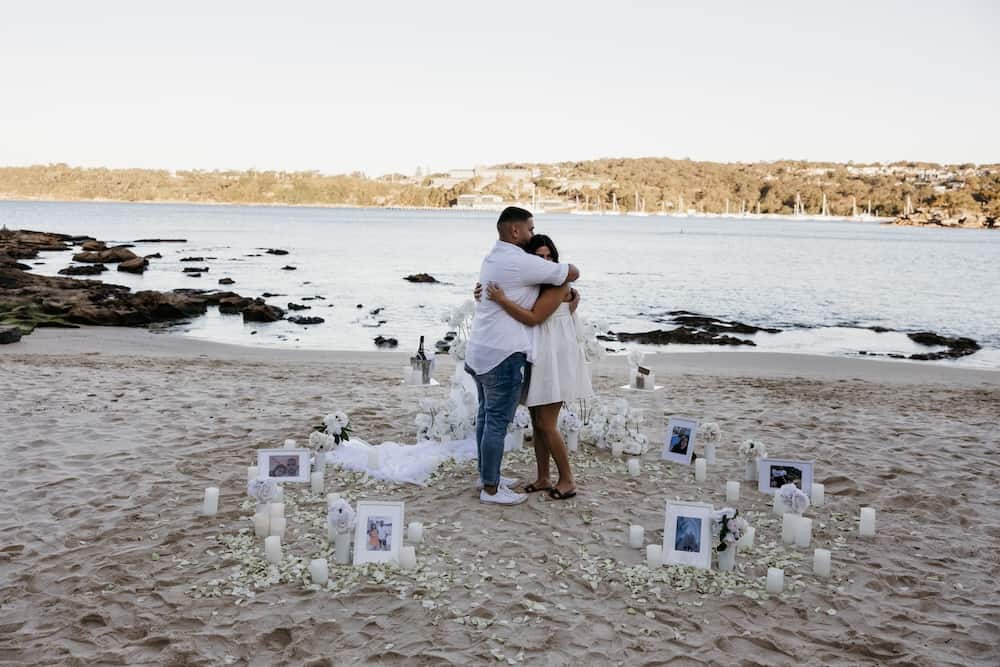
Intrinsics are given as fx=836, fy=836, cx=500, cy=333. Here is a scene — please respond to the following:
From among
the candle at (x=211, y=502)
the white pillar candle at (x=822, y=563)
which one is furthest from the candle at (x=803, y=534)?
the candle at (x=211, y=502)

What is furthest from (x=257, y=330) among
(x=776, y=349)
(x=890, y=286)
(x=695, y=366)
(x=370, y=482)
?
(x=890, y=286)

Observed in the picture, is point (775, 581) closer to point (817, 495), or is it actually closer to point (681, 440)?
point (817, 495)

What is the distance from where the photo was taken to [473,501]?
252 inches

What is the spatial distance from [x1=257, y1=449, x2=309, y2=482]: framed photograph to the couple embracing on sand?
5.10ft

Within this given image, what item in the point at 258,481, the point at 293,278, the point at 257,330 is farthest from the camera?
the point at 293,278

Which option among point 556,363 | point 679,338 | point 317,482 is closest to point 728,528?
point 556,363

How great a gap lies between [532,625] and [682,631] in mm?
795

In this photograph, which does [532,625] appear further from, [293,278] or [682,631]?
[293,278]

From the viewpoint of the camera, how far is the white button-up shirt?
5.86 metres

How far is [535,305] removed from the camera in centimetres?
600

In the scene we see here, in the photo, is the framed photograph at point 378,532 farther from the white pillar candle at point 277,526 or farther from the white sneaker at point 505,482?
the white sneaker at point 505,482

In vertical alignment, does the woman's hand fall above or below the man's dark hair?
below

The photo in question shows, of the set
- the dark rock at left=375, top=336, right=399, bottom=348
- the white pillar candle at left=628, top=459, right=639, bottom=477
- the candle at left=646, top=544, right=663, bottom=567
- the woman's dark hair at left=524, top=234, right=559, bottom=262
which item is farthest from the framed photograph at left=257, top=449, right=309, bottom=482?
the dark rock at left=375, top=336, right=399, bottom=348

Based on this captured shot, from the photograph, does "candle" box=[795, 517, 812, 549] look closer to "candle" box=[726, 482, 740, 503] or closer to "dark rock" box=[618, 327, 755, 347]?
"candle" box=[726, 482, 740, 503]
